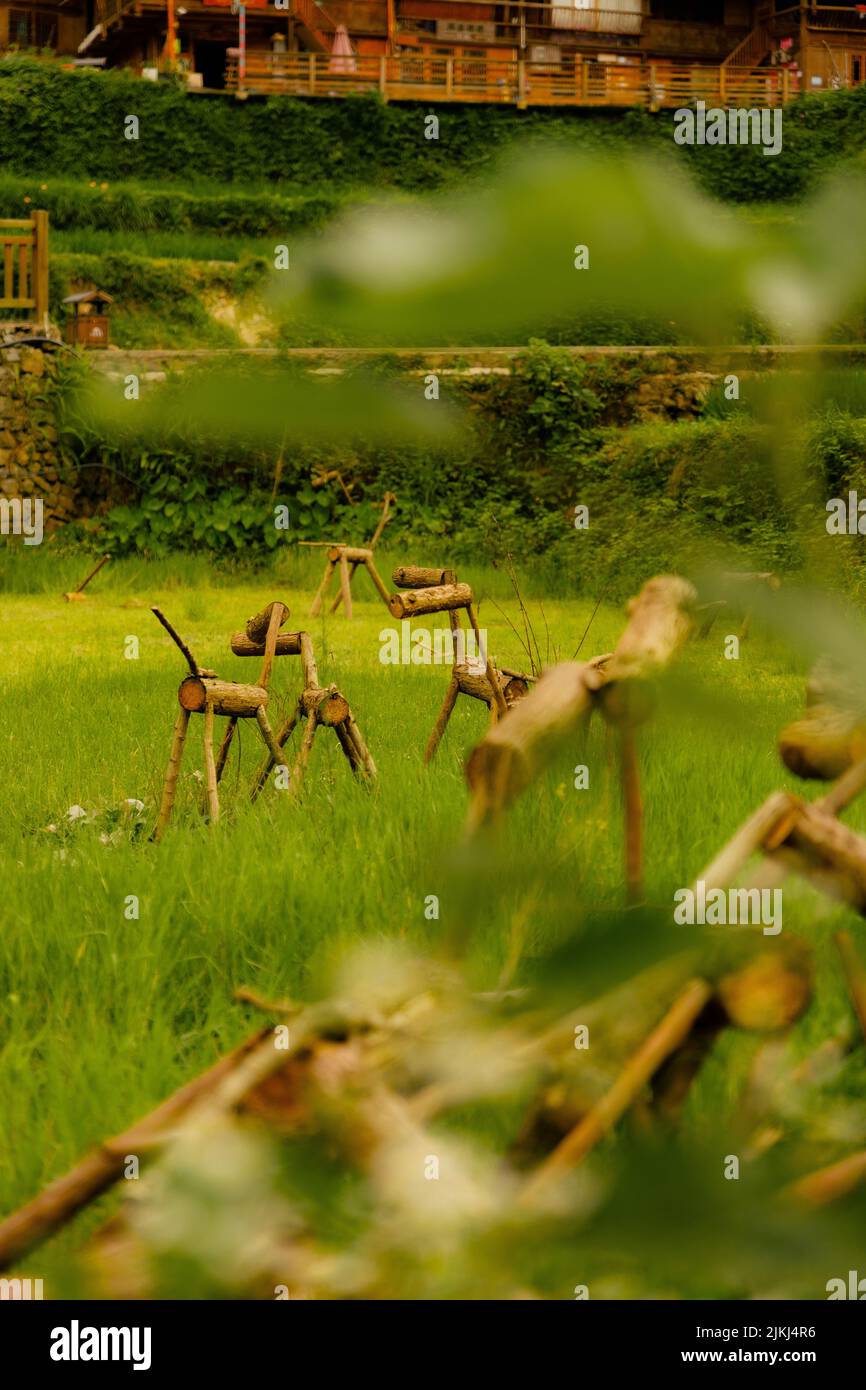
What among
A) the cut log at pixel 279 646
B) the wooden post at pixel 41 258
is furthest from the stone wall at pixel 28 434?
the cut log at pixel 279 646

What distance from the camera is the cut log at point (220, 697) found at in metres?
4.10

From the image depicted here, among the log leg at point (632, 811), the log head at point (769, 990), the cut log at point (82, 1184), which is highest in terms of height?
the log leg at point (632, 811)

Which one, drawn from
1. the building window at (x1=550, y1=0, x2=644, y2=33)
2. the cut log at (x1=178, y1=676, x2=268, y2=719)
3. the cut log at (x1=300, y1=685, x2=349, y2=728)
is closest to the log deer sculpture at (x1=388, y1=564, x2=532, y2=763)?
the cut log at (x1=300, y1=685, x2=349, y2=728)

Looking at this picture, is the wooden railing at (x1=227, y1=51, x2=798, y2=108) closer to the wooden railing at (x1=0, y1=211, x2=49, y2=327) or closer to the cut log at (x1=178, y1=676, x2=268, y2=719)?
the cut log at (x1=178, y1=676, x2=268, y2=719)

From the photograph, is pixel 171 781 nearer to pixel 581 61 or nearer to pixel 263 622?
pixel 263 622

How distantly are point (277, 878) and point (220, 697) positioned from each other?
1547mm

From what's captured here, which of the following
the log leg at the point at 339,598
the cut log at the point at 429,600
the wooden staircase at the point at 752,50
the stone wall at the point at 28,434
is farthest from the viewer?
the stone wall at the point at 28,434

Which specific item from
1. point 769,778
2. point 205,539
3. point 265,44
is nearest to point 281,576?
point 205,539

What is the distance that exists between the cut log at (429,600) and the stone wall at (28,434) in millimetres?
8744

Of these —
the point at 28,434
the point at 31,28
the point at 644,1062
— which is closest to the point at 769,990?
the point at 644,1062

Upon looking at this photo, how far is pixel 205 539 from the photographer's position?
12.2 meters

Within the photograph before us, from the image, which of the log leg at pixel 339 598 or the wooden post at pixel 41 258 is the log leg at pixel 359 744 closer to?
the log leg at pixel 339 598

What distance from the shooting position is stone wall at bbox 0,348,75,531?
517 inches

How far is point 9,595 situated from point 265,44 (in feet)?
47.6
